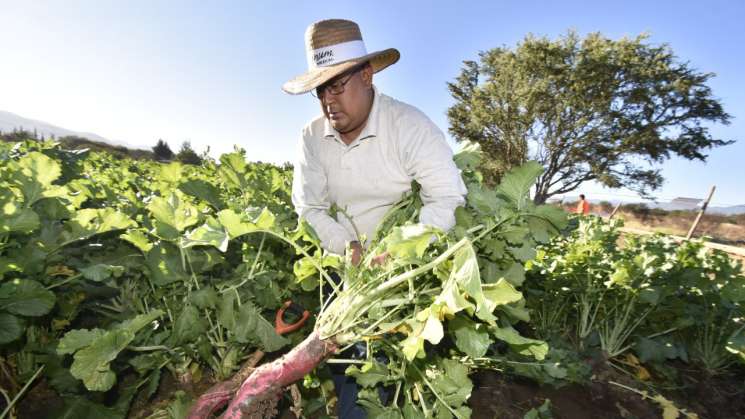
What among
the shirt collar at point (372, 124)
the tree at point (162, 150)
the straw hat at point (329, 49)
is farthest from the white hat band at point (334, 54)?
the tree at point (162, 150)

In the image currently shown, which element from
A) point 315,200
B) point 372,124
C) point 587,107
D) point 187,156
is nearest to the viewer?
point 372,124

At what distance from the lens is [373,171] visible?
6.66 feet

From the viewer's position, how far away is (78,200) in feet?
6.52

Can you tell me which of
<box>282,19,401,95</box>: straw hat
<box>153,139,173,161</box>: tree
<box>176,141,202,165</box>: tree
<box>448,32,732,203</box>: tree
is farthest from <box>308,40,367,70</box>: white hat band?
<box>153,139,173,161</box>: tree

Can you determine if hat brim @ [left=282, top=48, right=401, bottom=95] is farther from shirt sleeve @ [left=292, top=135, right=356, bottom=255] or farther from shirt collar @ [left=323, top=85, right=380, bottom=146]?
shirt sleeve @ [left=292, top=135, right=356, bottom=255]

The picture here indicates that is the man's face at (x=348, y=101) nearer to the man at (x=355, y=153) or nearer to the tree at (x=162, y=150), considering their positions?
the man at (x=355, y=153)

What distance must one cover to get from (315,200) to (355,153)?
0.34 m

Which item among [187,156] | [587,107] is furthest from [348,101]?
[187,156]

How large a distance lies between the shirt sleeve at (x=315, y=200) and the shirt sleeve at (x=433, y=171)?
0.47 metres

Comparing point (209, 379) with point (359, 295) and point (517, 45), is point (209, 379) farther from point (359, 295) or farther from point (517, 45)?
point (517, 45)

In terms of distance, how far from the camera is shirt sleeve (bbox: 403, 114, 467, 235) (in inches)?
68.1

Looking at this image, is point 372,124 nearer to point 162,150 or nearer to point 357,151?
point 357,151

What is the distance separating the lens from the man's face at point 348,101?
186cm

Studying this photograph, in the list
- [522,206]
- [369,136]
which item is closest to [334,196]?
[369,136]
